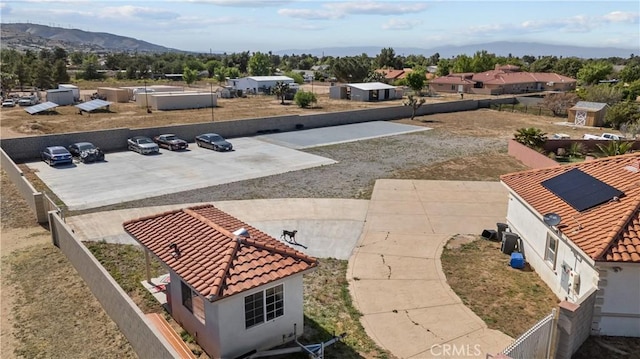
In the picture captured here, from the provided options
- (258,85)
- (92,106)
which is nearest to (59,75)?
(258,85)

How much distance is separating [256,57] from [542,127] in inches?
A: 3244

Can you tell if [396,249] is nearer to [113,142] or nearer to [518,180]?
[518,180]

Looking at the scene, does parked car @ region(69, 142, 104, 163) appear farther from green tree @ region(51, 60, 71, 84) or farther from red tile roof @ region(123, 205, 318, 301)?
green tree @ region(51, 60, 71, 84)

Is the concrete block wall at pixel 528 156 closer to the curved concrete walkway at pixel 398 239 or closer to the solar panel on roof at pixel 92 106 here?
the curved concrete walkway at pixel 398 239

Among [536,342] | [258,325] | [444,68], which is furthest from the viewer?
[444,68]

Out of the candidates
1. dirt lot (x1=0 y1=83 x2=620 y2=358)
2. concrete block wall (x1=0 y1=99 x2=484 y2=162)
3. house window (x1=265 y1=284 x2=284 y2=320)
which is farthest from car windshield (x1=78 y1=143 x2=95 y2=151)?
house window (x1=265 y1=284 x2=284 y2=320)

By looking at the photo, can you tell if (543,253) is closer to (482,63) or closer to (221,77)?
(221,77)

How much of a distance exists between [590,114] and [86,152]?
44.8 m

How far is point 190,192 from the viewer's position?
2409 centimetres

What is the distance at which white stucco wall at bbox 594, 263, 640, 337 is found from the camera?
11441 mm

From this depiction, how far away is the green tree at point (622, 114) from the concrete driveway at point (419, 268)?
88.3ft

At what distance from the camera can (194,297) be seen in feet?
37.0

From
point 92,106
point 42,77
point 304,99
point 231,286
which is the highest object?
point 42,77
